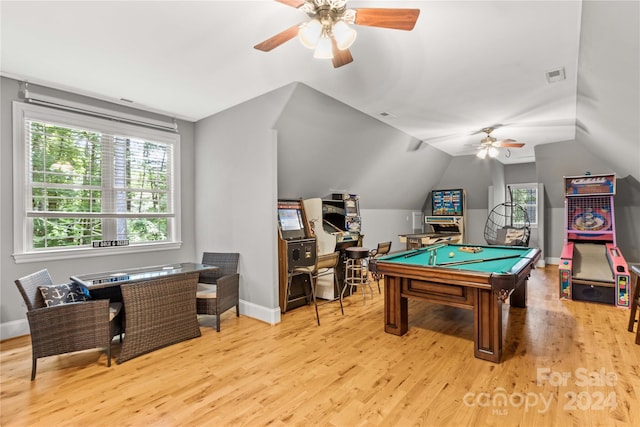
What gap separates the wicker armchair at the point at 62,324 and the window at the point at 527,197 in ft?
30.6

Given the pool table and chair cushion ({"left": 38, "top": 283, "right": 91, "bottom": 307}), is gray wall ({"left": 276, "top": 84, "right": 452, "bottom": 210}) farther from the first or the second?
chair cushion ({"left": 38, "top": 283, "right": 91, "bottom": 307})

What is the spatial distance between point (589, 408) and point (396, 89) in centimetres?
333

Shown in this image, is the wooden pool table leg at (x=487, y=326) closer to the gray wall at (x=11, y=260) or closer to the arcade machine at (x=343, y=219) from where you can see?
the arcade machine at (x=343, y=219)

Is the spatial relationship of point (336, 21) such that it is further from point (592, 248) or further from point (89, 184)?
point (592, 248)

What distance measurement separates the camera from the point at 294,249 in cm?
418

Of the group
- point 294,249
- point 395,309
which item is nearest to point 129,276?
point 294,249

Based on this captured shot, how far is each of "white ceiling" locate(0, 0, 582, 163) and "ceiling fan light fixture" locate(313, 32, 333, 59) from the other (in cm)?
47

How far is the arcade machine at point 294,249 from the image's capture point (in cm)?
414

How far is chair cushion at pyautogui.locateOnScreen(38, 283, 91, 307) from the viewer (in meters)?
2.74

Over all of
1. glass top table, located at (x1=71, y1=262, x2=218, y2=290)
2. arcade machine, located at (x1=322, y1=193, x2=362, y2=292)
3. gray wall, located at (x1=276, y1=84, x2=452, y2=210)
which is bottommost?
glass top table, located at (x1=71, y1=262, x2=218, y2=290)

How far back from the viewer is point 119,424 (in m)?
2.02

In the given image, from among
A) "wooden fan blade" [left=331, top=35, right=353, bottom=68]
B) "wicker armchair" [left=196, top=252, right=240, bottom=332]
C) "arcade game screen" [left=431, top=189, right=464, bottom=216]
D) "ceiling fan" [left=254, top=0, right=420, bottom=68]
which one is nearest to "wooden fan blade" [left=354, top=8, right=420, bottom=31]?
"ceiling fan" [left=254, top=0, right=420, bottom=68]

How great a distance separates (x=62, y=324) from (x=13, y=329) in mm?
1431

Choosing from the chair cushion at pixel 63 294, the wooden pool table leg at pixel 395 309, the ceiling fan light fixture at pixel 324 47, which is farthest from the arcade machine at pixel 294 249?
the ceiling fan light fixture at pixel 324 47
